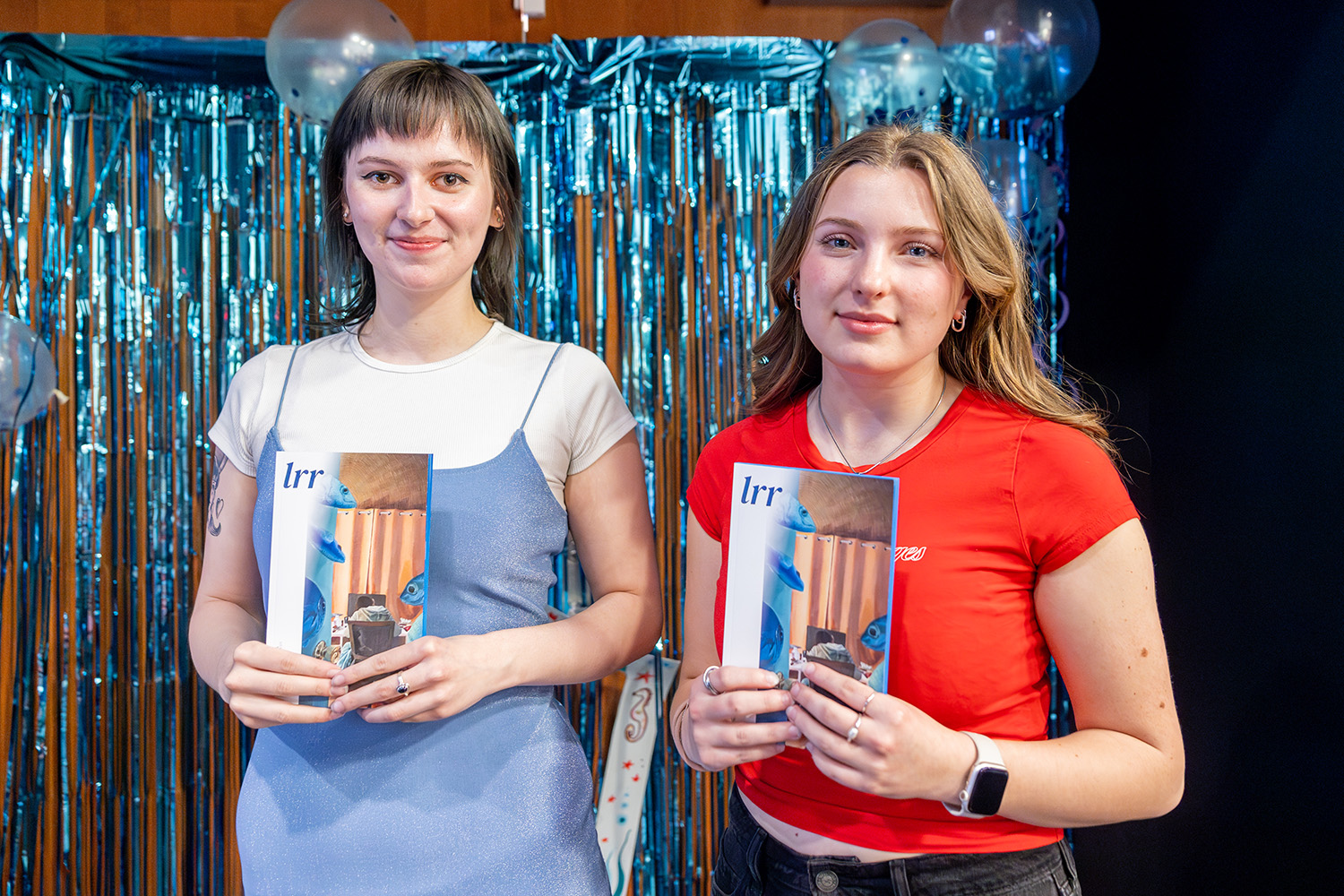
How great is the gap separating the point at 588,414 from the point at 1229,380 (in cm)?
133

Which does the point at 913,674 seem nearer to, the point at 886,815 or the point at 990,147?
the point at 886,815

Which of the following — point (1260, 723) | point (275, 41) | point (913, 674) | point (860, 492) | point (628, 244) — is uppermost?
point (275, 41)

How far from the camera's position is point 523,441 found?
126 centimetres

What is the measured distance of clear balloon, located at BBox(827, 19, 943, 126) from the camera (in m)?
2.03

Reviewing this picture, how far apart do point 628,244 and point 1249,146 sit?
54.9 inches

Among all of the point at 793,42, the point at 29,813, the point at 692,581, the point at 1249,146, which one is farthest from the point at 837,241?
the point at 29,813

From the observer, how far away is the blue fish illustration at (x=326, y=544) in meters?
1.09

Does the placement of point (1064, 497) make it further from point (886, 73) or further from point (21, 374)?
point (21, 374)

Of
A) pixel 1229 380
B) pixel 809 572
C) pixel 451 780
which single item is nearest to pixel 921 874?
pixel 809 572

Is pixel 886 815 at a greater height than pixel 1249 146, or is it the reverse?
pixel 1249 146

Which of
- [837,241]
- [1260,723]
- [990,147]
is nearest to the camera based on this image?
[837,241]

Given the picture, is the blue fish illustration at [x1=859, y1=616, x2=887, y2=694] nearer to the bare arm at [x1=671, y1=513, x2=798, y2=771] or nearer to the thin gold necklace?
the bare arm at [x1=671, y1=513, x2=798, y2=771]

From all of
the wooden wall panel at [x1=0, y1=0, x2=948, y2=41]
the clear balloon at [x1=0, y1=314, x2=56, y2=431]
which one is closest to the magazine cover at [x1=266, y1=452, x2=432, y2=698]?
the clear balloon at [x1=0, y1=314, x2=56, y2=431]

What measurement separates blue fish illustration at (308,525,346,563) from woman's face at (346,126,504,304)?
14.9 inches
